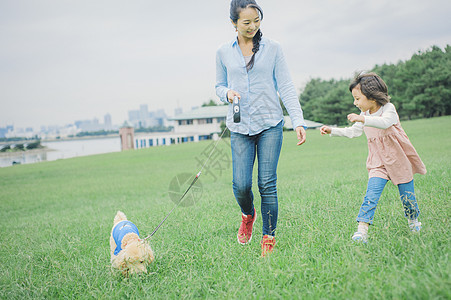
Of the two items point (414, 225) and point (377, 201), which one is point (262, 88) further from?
point (414, 225)

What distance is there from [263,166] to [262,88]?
69 cm

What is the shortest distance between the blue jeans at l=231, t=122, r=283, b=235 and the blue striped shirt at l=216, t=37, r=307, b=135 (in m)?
0.09

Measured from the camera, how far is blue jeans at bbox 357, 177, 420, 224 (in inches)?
105

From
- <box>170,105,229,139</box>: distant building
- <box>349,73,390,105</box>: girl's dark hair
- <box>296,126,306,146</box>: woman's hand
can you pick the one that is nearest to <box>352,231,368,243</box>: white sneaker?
<box>296,126,306,146</box>: woman's hand

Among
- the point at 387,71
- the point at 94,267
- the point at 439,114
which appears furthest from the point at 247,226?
the point at 387,71

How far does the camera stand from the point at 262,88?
2.90 m

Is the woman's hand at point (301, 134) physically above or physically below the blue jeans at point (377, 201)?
above

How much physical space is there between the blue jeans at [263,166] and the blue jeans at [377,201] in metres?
0.73

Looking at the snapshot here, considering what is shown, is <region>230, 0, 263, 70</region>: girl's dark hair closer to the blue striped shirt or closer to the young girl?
the blue striped shirt

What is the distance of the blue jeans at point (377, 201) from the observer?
2.66 m

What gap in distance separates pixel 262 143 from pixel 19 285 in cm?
235

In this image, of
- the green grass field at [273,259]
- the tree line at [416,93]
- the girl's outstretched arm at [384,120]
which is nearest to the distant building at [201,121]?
the tree line at [416,93]

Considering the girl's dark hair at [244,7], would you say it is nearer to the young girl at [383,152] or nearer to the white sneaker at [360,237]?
the young girl at [383,152]

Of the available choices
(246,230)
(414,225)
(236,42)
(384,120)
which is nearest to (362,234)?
(414,225)
